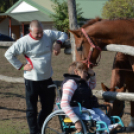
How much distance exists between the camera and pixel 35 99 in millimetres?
3010

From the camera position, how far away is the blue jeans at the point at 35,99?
2922mm

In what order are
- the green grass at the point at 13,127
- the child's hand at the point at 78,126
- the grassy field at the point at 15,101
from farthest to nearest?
the grassy field at the point at 15,101 < the green grass at the point at 13,127 < the child's hand at the point at 78,126

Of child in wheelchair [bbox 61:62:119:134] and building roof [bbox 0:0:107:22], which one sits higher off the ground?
building roof [bbox 0:0:107:22]

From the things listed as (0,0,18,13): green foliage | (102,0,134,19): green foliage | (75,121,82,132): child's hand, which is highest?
(0,0,18,13): green foliage

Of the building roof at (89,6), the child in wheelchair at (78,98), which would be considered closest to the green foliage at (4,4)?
the building roof at (89,6)

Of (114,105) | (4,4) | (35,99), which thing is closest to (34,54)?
(35,99)

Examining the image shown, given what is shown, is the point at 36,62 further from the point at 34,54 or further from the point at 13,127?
the point at 13,127

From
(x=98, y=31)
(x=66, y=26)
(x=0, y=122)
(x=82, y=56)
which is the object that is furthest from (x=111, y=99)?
(x=66, y=26)

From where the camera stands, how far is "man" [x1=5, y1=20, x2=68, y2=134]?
9.18 ft

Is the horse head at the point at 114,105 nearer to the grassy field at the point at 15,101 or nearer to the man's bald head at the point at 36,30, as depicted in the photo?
the man's bald head at the point at 36,30

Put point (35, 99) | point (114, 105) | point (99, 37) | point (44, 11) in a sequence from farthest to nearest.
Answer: point (44, 11)
point (99, 37)
point (114, 105)
point (35, 99)

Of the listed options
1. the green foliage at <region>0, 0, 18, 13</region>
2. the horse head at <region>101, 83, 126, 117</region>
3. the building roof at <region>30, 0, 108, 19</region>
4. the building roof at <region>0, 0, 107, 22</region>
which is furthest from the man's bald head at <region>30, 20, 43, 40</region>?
the green foliage at <region>0, 0, 18, 13</region>

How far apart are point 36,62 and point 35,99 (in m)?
0.50

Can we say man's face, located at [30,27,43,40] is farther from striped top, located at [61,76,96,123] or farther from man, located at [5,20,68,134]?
striped top, located at [61,76,96,123]
